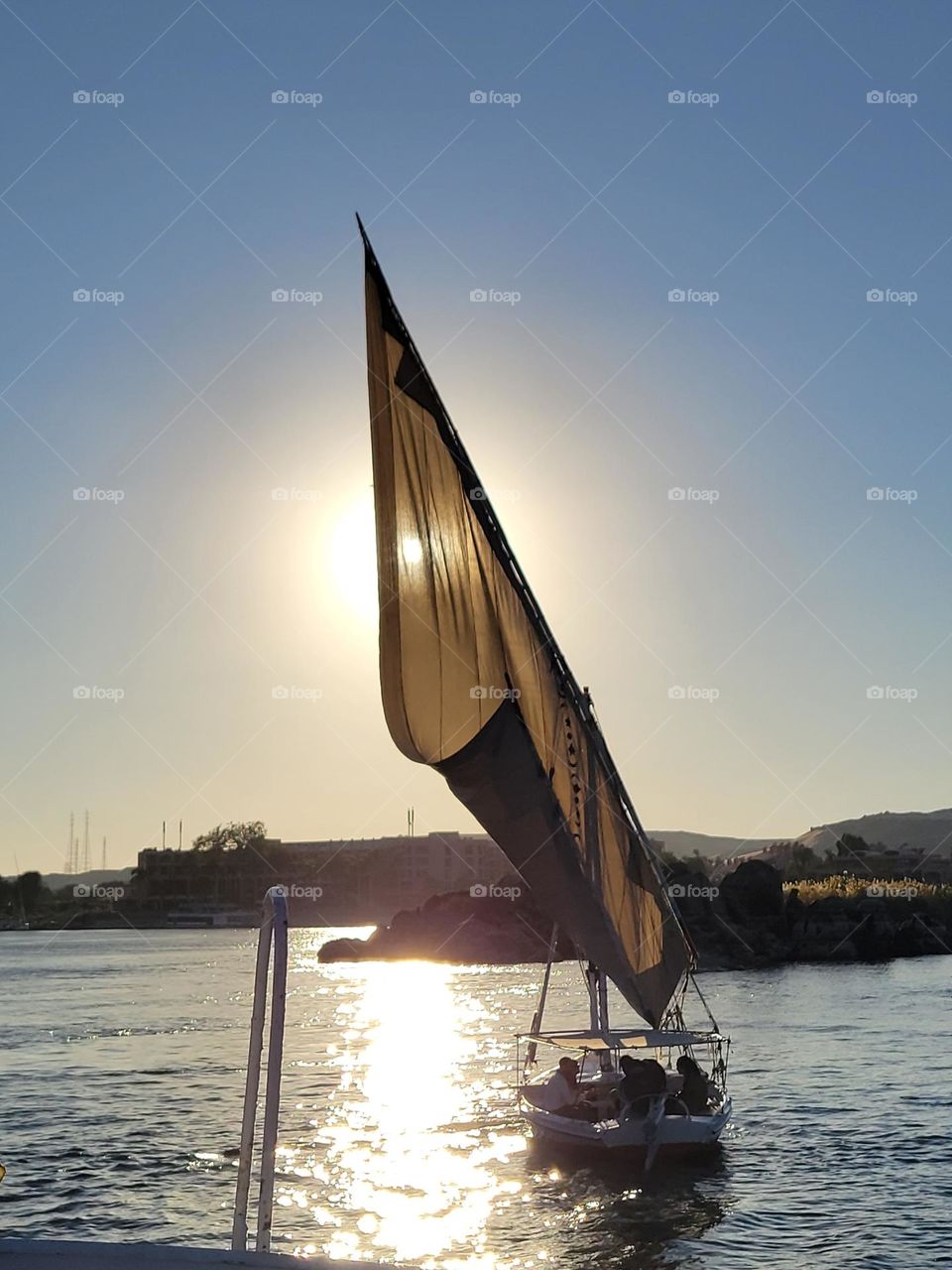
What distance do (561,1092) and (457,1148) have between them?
4.08 m

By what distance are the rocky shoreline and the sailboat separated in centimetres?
7056

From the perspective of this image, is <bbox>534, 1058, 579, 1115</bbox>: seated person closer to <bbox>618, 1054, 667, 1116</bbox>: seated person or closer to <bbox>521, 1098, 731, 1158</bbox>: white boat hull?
<bbox>521, 1098, 731, 1158</bbox>: white boat hull

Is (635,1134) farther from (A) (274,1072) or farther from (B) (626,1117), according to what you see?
(A) (274,1072)

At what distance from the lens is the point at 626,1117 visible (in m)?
27.5

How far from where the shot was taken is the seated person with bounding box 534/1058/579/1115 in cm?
2934

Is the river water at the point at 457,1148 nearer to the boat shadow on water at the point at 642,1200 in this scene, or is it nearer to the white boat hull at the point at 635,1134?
the boat shadow on water at the point at 642,1200

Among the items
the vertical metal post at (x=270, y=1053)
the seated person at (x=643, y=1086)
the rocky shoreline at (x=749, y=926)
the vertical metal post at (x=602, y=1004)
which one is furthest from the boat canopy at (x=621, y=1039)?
the rocky shoreline at (x=749, y=926)

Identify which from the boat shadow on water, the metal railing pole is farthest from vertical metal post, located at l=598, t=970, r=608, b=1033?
the metal railing pole

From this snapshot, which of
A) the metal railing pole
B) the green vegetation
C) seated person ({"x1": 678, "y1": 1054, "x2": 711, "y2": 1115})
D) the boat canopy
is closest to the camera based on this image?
the metal railing pole

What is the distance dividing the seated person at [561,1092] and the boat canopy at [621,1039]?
109 cm

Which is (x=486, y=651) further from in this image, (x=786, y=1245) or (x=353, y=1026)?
(x=353, y=1026)

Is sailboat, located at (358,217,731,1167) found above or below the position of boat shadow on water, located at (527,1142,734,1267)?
above

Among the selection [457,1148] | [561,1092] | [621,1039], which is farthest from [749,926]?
[621,1039]

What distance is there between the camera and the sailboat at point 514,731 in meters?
20.6
